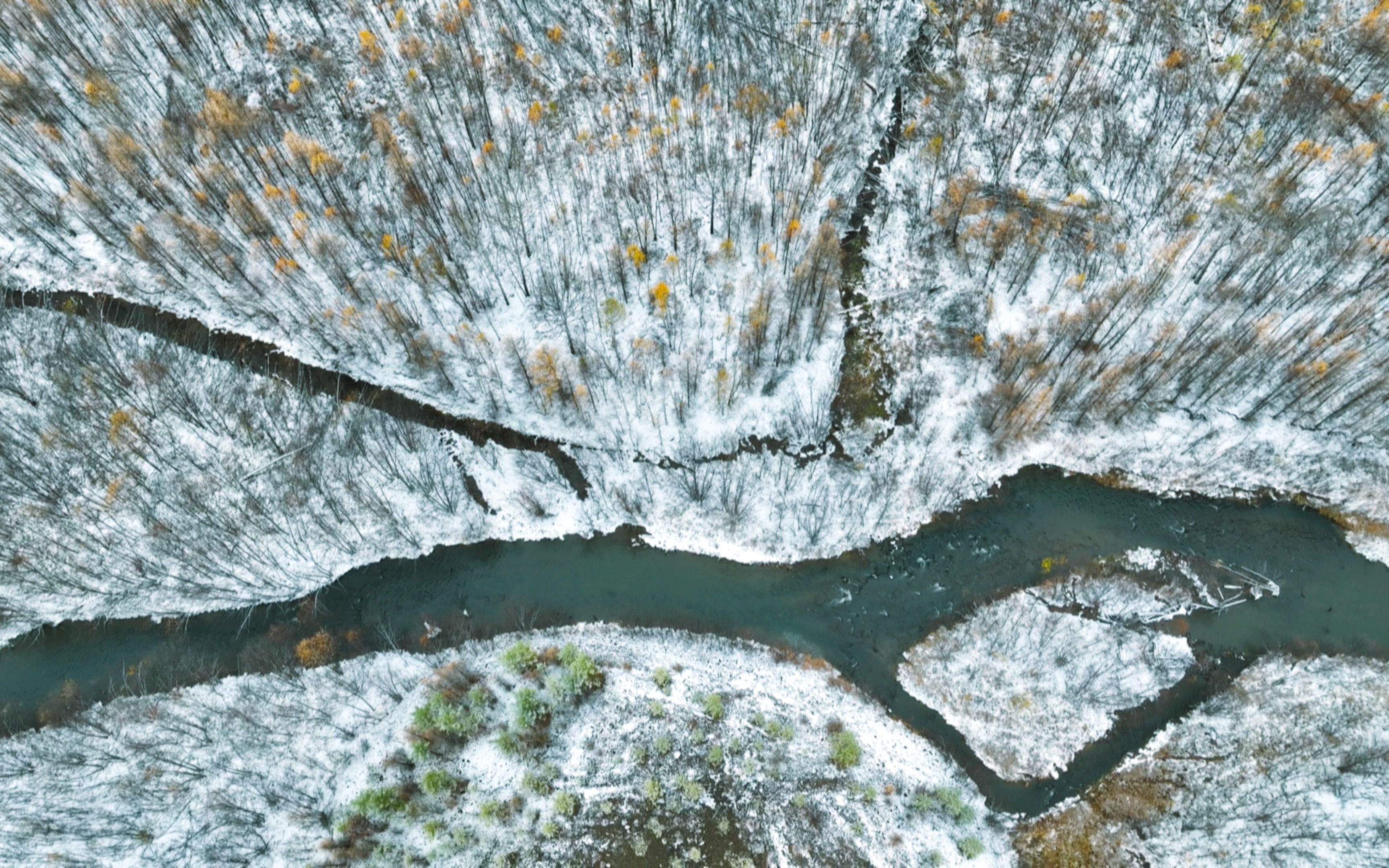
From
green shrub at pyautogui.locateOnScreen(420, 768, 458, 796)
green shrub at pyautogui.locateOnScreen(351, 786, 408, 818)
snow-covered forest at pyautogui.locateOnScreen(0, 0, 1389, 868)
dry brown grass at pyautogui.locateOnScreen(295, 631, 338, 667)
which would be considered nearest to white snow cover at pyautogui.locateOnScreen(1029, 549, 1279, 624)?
snow-covered forest at pyautogui.locateOnScreen(0, 0, 1389, 868)

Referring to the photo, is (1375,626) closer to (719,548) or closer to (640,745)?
(719,548)

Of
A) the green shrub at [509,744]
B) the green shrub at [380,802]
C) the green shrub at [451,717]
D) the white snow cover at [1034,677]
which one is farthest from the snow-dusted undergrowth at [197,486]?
the white snow cover at [1034,677]

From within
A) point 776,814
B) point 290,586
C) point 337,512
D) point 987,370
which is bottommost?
point 776,814

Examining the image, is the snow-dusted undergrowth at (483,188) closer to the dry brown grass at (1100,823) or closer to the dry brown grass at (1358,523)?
the dry brown grass at (1100,823)

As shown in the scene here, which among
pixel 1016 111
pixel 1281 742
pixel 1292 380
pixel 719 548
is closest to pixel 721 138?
pixel 1016 111

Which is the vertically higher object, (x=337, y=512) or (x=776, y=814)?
(x=337, y=512)

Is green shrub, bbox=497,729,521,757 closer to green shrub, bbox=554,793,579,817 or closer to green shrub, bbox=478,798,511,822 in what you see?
green shrub, bbox=478,798,511,822
